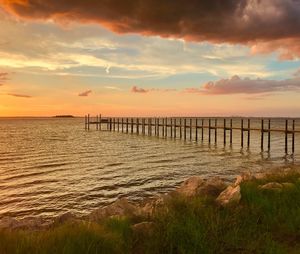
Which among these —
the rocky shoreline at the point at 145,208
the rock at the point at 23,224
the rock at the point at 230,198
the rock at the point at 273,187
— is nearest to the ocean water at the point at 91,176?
the rocky shoreline at the point at 145,208

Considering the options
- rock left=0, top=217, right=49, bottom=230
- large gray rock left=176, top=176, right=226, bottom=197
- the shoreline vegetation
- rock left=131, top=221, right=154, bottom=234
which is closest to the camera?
the shoreline vegetation

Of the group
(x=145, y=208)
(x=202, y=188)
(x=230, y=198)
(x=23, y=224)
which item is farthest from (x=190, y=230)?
(x=23, y=224)

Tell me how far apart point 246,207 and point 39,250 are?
4515 mm

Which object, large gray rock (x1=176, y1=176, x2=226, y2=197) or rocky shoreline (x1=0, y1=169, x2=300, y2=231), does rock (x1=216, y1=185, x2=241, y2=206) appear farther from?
large gray rock (x1=176, y1=176, x2=226, y2=197)

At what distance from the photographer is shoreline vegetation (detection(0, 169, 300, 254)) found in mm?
5203

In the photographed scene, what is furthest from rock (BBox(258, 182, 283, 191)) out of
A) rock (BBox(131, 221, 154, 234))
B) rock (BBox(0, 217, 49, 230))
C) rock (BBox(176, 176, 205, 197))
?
rock (BBox(0, 217, 49, 230))

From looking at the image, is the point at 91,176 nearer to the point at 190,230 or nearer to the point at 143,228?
the point at 143,228

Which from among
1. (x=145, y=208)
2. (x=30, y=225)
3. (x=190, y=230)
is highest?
(x=190, y=230)

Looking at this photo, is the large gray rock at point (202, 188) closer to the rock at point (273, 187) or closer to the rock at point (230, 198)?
the rock at point (230, 198)

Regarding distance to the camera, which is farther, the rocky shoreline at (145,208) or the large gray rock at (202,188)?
the large gray rock at (202,188)

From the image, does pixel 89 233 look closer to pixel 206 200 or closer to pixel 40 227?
pixel 40 227

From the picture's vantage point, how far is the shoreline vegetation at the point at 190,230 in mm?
5203

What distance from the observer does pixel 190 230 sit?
5730 mm

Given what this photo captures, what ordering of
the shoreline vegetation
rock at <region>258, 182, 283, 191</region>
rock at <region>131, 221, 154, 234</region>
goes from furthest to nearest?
rock at <region>258, 182, 283, 191</region> → rock at <region>131, 221, 154, 234</region> → the shoreline vegetation
